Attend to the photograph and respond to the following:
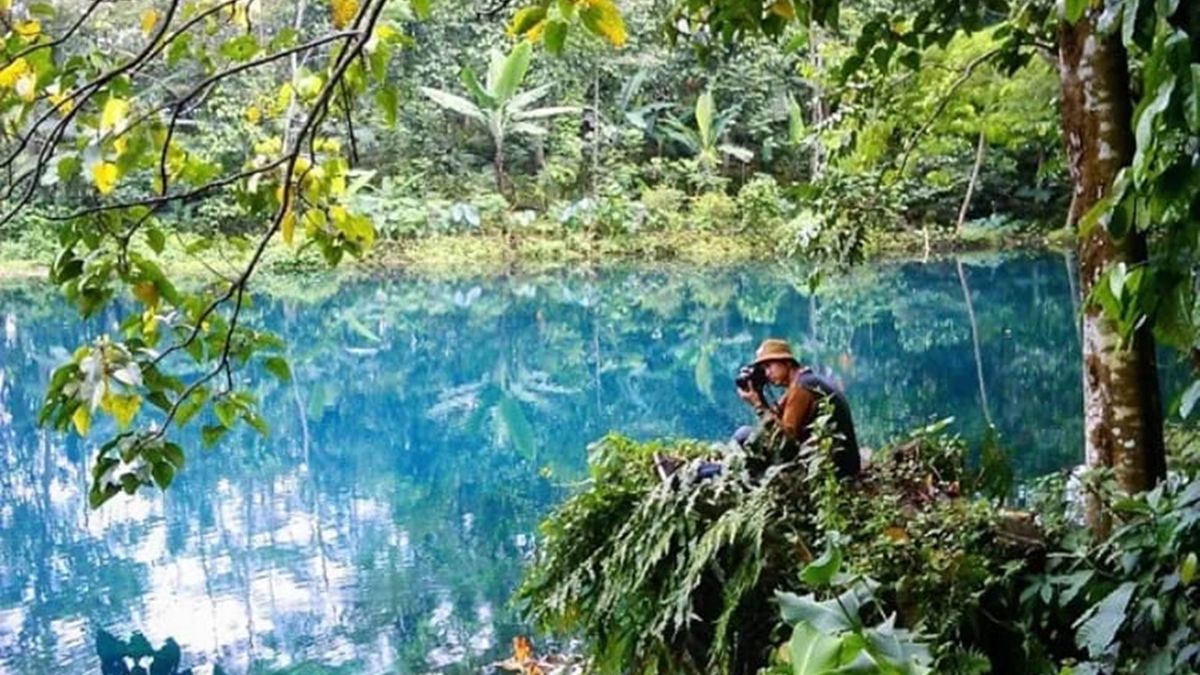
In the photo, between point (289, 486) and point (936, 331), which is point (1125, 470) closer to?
point (289, 486)

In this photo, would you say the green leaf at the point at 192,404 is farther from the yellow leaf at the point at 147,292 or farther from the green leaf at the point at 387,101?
the green leaf at the point at 387,101

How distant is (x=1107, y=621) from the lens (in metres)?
1.73

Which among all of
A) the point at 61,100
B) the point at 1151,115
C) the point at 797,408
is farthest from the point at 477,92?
the point at 1151,115

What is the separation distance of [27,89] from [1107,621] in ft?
5.28

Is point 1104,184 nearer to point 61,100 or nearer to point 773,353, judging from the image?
point 773,353

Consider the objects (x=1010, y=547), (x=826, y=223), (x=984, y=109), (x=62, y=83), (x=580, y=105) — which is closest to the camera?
(x=62, y=83)

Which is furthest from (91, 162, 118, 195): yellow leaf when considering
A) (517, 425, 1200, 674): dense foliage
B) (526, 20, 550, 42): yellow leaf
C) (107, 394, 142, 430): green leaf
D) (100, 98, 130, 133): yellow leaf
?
(517, 425, 1200, 674): dense foliage

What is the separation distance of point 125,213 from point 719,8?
1150 mm

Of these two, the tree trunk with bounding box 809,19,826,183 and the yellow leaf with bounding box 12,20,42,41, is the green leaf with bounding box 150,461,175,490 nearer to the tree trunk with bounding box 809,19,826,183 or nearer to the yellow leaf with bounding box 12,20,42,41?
the yellow leaf with bounding box 12,20,42,41

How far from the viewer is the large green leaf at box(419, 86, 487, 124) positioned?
19.9m

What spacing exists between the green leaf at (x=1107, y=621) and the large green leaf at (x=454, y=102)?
1864 cm

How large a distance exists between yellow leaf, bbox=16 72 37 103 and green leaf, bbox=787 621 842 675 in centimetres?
127

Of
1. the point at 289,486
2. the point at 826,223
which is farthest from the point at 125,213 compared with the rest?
the point at 289,486

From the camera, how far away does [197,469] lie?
9.76 meters
